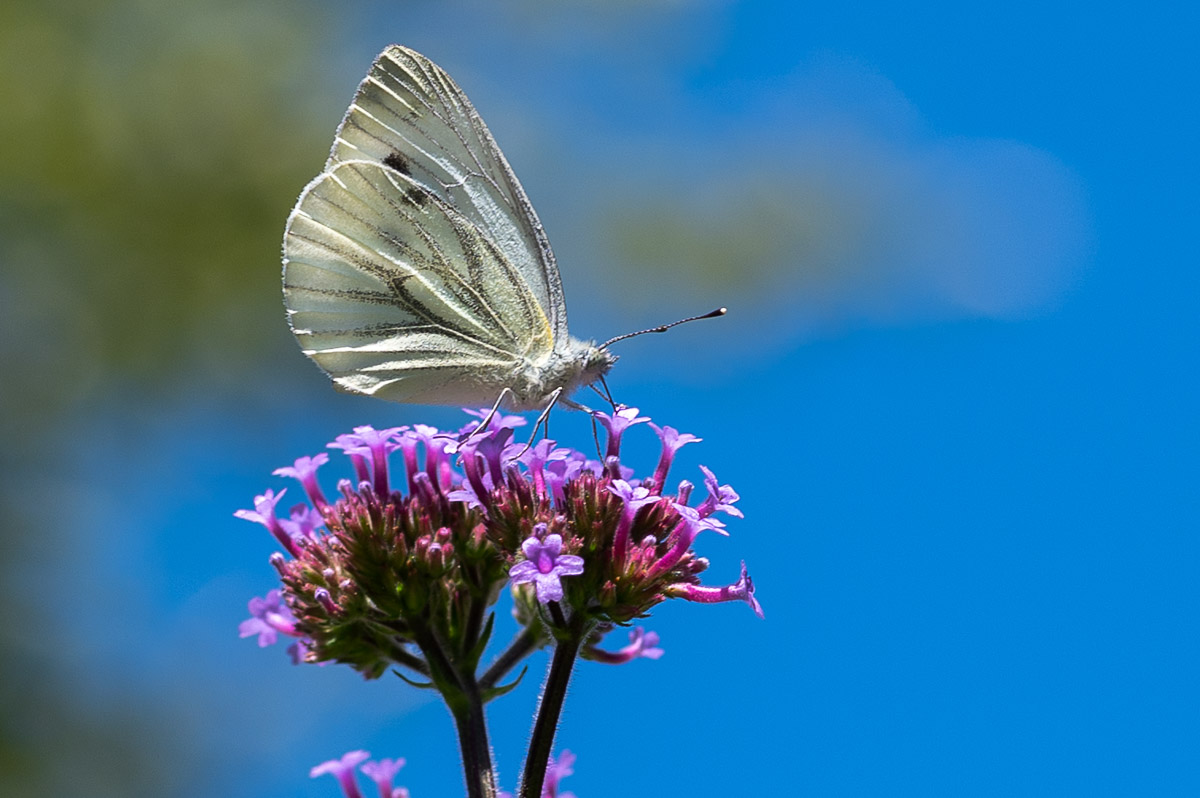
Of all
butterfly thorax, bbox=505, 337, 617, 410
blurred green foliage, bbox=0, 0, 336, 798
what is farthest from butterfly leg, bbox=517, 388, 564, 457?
blurred green foliage, bbox=0, 0, 336, 798

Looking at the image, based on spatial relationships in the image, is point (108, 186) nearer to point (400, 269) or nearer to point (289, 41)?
point (289, 41)

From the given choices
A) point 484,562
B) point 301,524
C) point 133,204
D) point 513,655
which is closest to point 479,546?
point 484,562

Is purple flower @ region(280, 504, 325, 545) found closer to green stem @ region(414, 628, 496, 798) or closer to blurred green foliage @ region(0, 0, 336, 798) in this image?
green stem @ region(414, 628, 496, 798)

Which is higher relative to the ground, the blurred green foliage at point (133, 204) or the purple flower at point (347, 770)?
the blurred green foliage at point (133, 204)

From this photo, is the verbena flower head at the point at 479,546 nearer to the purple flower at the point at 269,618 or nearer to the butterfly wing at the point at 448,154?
the purple flower at the point at 269,618

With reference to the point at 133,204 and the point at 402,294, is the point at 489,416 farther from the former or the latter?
the point at 133,204

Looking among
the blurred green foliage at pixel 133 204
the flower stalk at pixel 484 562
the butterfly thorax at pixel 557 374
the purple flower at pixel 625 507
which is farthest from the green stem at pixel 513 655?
the blurred green foliage at pixel 133 204

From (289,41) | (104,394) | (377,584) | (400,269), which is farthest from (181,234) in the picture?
(377,584)
